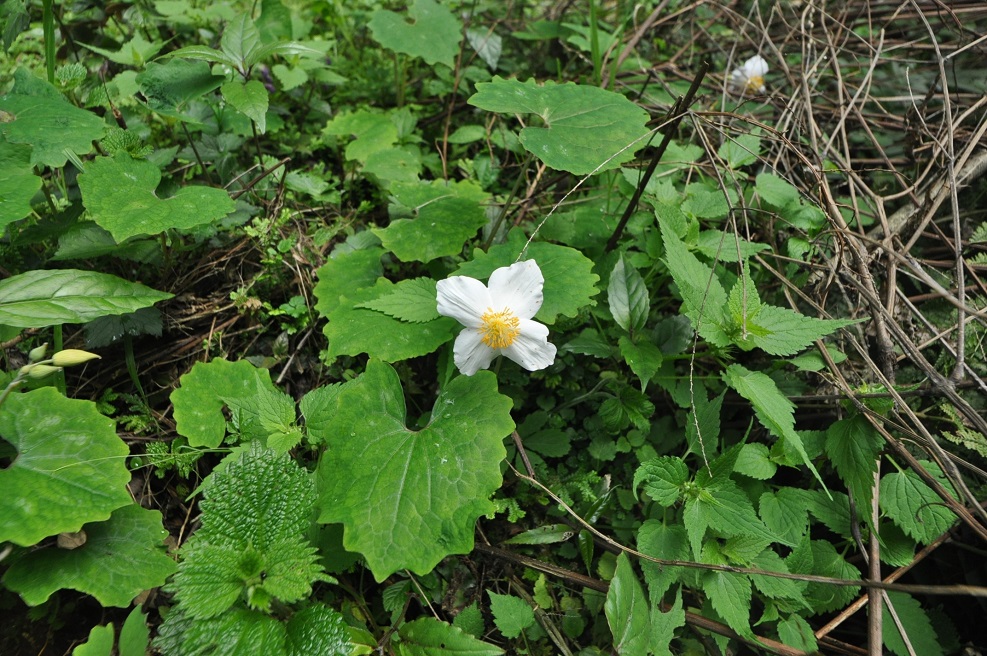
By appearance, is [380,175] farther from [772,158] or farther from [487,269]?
[772,158]

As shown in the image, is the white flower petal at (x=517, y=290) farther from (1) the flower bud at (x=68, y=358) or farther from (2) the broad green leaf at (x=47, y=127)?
(2) the broad green leaf at (x=47, y=127)

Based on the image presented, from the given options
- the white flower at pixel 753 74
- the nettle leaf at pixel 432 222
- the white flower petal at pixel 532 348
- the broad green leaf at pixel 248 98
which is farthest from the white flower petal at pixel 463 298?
the white flower at pixel 753 74

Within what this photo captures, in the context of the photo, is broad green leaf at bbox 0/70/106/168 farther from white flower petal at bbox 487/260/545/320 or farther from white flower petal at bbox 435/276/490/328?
white flower petal at bbox 487/260/545/320

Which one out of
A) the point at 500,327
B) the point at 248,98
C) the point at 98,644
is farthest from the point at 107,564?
the point at 248,98

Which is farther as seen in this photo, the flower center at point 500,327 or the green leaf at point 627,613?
the flower center at point 500,327

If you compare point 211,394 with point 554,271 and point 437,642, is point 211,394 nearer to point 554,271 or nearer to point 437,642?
point 437,642
